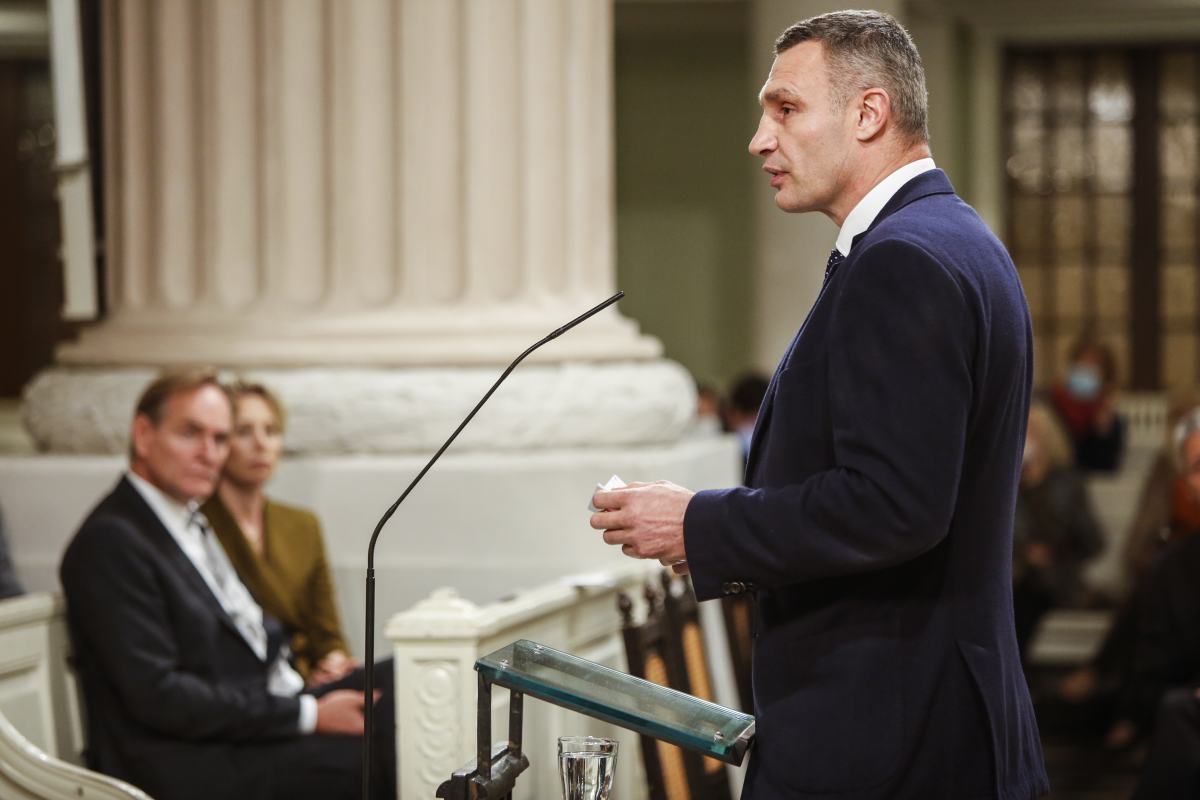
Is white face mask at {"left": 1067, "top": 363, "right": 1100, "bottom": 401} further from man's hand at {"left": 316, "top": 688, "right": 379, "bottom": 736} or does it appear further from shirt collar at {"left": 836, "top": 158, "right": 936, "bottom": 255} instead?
shirt collar at {"left": 836, "top": 158, "right": 936, "bottom": 255}

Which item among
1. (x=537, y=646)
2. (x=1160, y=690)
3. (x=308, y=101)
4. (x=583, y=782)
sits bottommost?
(x=1160, y=690)

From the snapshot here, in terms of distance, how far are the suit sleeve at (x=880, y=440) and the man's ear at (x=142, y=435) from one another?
2119 mm

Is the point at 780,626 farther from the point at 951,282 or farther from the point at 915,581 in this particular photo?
the point at 951,282

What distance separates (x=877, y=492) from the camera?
77.7 inches

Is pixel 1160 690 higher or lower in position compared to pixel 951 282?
lower

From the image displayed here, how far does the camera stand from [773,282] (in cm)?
1120

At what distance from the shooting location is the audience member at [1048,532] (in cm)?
730

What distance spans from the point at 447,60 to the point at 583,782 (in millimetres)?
3205

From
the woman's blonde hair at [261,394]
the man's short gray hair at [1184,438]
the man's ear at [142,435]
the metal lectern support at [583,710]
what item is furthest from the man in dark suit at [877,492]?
the man's short gray hair at [1184,438]

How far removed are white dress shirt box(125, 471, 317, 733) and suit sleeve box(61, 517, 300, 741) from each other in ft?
0.49

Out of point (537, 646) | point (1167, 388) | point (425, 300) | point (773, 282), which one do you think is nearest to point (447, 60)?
point (425, 300)

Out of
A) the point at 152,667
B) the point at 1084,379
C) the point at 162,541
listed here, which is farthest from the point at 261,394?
the point at 1084,379

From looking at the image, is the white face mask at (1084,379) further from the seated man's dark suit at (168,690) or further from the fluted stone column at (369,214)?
the seated man's dark suit at (168,690)

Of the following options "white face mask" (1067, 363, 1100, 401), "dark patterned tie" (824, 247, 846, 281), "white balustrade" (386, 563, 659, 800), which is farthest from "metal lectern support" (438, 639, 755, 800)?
"white face mask" (1067, 363, 1100, 401)
